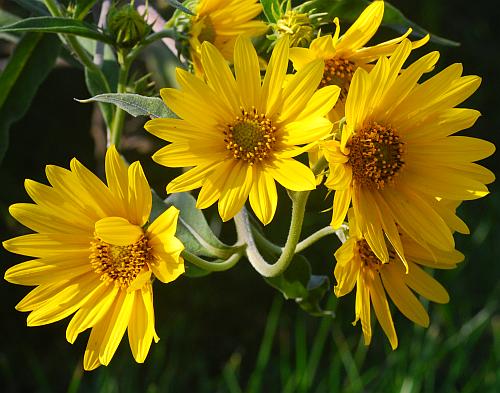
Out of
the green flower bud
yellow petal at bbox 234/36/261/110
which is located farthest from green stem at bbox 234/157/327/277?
the green flower bud

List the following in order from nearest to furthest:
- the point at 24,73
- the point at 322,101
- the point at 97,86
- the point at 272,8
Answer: the point at 322,101, the point at 272,8, the point at 97,86, the point at 24,73

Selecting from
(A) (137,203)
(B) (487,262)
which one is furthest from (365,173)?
(B) (487,262)

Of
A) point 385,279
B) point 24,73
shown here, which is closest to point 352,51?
point 385,279

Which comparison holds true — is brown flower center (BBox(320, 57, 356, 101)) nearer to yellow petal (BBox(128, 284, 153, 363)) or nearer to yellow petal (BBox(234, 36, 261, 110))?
yellow petal (BBox(234, 36, 261, 110))

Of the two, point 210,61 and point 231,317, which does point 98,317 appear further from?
point 231,317

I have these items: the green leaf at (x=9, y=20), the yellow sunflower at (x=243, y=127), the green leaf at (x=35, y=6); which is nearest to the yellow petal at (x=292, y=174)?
the yellow sunflower at (x=243, y=127)

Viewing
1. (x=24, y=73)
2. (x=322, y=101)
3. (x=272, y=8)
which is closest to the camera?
(x=322, y=101)

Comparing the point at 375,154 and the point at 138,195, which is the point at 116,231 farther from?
the point at 375,154
